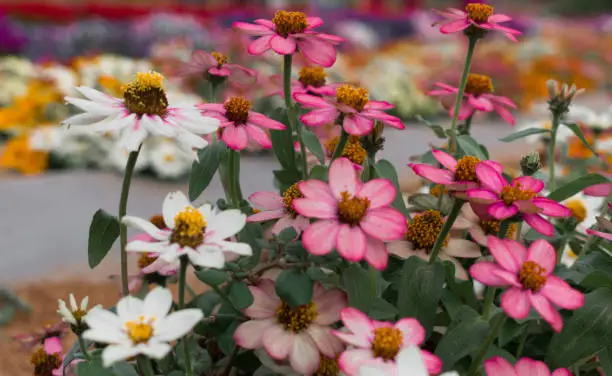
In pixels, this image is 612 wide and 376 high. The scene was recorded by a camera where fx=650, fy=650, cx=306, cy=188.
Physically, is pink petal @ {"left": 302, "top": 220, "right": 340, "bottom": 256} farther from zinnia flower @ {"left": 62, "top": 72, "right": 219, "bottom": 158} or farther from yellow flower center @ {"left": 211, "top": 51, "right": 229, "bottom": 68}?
yellow flower center @ {"left": 211, "top": 51, "right": 229, "bottom": 68}

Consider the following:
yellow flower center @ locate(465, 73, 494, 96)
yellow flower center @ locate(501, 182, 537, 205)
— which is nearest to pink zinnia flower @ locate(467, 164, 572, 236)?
yellow flower center @ locate(501, 182, 537, 205)

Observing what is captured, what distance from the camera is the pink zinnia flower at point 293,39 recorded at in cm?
64

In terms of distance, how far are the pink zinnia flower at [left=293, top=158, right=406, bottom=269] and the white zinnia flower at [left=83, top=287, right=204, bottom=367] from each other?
0.11 meters

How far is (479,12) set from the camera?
0.75m

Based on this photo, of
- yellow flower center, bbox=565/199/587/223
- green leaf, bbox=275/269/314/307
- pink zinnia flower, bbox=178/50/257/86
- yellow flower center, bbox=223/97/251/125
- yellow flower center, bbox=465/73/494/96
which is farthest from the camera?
yellow flower center, bbox=565/199/587/223

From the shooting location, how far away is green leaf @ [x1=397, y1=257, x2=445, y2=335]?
0.60m

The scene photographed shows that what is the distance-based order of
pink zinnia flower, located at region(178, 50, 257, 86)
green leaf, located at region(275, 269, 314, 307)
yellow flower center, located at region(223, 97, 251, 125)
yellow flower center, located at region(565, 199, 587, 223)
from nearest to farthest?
green leaf, located at region(275, 269, 314, 307) → yellow flower center, located at region(223, 97, 251, 125) → pink zinnia flower, located at region(178, 50, 257, 86) → yellow flower center, located at region(565, 199, 587, 223)

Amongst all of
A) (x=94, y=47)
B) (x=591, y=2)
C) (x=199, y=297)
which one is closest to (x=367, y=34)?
(x=94, y=47)

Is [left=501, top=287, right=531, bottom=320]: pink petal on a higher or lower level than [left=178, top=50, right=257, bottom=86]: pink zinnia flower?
lower

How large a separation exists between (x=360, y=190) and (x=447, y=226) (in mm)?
98

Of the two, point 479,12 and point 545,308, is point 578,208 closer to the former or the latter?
point 479,12

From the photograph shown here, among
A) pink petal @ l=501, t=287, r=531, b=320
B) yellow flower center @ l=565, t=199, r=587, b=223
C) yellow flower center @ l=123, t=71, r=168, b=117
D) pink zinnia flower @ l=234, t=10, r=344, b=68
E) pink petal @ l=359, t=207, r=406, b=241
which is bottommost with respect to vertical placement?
yellow flower center @ l=565, t=199, r=587, b=223

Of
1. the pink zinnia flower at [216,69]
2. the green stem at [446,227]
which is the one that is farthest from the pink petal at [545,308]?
the pink zinnia flower at [216,69]

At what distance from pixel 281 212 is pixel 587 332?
0.32 metres
